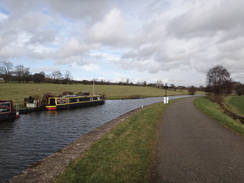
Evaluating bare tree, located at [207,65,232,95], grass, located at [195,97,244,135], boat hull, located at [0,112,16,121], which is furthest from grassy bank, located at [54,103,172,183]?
bare tree, located at [207,65,232,95]

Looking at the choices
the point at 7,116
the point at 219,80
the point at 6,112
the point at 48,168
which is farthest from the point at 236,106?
the point at 6,112

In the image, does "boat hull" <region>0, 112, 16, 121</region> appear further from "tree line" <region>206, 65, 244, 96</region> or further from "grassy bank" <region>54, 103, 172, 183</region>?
"tree line" <region>206, 65, 244, 96</region>

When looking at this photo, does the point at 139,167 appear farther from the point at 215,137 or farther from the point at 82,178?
the point at 215,137

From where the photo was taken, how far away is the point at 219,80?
49375mm

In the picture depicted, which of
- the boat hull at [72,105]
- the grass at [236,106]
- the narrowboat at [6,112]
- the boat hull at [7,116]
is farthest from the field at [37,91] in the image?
the grass at [236,106]

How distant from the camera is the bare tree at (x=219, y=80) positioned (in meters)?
48.7

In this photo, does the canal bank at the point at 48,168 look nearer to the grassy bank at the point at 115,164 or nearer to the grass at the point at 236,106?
the grassy bank at the point at 115,164

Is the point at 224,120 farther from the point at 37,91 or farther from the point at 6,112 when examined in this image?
the point at 37,91

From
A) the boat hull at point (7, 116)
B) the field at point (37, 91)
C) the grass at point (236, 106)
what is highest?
the field at point (37, 91)

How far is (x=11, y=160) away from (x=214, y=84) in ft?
174

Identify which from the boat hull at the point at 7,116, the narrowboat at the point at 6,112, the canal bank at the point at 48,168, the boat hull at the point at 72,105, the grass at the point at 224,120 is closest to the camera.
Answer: the canal bank at the point at 48,168

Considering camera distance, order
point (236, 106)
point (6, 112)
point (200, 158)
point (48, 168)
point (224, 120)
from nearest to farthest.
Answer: point (200, 158), point (48, 168), point (224, 120), point (6, 112), point (236, 106)

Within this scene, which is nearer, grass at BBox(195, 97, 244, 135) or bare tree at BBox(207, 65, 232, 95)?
grass at BBox(195, 97, 244, 135)

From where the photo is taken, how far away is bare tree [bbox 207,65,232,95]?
1919 inches
